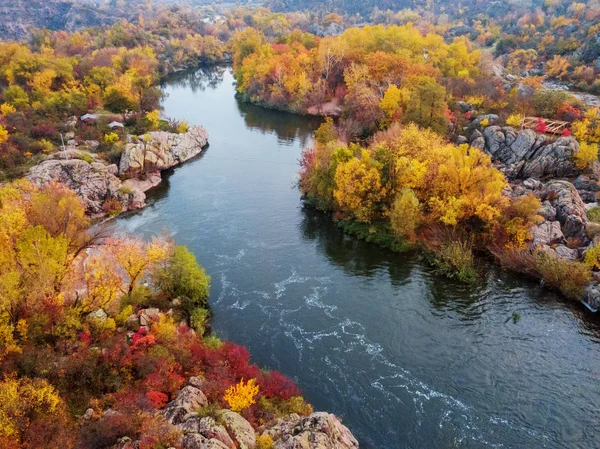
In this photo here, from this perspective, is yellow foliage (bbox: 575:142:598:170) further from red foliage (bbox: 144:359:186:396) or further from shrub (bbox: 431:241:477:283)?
red foliage (bbox: 144:359:186:396)

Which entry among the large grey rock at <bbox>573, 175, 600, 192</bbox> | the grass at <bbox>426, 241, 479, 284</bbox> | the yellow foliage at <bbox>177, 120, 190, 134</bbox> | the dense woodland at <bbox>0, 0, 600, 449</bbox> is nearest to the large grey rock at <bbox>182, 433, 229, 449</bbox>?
the dense woodland at <bbox>0, 0, 600, 449</bbox>

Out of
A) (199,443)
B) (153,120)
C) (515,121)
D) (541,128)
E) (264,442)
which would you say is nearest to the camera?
(199,443)

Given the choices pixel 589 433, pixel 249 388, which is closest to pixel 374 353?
pixel 249 388

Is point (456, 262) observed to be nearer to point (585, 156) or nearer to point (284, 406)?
point (284, 406)

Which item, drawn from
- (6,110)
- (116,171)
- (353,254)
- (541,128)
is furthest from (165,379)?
(6,110)

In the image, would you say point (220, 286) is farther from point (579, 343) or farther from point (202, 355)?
point (579, 343)

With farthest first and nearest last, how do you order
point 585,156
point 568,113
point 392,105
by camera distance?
point 392,105
point 568,113
point 585,156

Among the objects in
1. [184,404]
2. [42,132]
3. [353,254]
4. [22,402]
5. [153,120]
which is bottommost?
[353,254]
